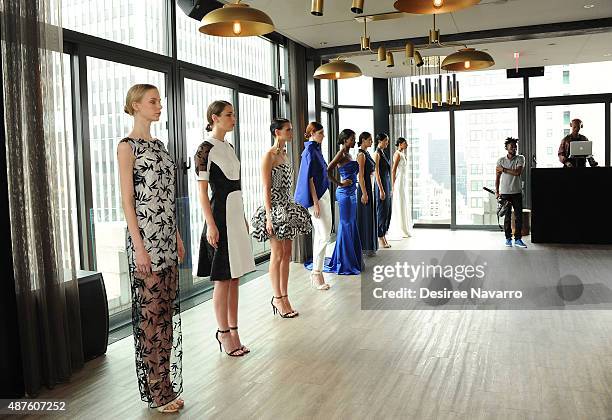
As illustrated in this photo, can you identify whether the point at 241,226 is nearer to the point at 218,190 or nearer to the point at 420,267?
the point at 218,190

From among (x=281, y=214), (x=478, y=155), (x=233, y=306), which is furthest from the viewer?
(x=478, y=155)

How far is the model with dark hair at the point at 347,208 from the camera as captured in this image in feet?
21.4

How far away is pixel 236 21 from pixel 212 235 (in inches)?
50.8

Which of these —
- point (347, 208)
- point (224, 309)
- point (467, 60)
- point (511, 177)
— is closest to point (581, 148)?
point (511, 177)

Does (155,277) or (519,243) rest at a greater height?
(155,277)

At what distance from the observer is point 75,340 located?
141 inches

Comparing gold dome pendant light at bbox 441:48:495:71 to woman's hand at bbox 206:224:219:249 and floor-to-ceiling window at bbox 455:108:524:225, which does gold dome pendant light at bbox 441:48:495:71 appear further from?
floor-to-ceiling window at bbox 455:108:524:225

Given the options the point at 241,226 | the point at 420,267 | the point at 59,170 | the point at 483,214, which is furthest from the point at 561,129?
the point at 59,170

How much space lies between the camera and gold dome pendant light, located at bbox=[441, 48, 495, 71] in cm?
496

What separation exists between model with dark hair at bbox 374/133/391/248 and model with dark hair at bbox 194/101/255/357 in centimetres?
487

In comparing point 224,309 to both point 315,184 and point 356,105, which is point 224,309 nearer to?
point 315,184

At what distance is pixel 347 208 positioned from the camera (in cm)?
657

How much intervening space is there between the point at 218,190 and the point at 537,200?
6.45 metres

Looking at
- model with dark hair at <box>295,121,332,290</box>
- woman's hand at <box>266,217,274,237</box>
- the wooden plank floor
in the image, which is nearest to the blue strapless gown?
model with dark hair at <box>295,121,332,290</box>
